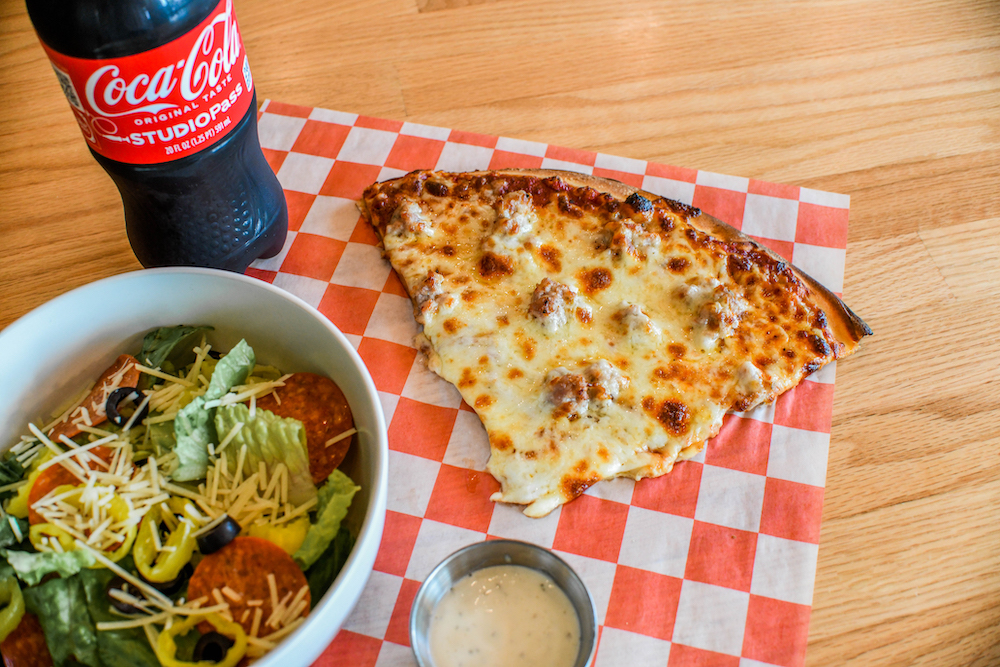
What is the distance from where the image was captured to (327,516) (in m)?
1.09

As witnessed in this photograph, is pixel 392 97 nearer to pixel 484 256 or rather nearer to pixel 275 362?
pixel 484 256

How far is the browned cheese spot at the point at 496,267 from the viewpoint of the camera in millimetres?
1519

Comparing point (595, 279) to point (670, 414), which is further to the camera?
point (595, 279)

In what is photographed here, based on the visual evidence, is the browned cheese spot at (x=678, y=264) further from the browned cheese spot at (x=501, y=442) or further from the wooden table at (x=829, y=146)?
the browned cheese spot at (x=501, y=442)

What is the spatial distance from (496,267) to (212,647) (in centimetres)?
86

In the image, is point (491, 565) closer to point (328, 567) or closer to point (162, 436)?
point (328, 567)

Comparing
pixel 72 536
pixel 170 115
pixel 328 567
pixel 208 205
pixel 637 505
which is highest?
pixel 170 115

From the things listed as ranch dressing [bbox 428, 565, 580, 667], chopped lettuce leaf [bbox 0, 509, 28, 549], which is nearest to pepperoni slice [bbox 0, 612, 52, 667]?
chopped lettuce leaf [bbox 0, 509, 28, 549]

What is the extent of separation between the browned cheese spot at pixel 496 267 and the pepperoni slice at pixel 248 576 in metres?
0.69

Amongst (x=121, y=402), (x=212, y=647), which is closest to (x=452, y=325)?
(x=121, y=402)

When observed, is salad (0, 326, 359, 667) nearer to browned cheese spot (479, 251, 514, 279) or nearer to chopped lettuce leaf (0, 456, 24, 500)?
chopped lettuce leaf (0, 456, 24, 500)

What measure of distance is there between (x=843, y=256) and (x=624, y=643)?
38.8 inches

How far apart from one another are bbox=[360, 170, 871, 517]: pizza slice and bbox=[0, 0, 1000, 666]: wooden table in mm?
187

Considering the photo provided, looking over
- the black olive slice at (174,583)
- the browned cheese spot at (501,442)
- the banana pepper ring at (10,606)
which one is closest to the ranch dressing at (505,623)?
the browned cheese spot at (501,442)
